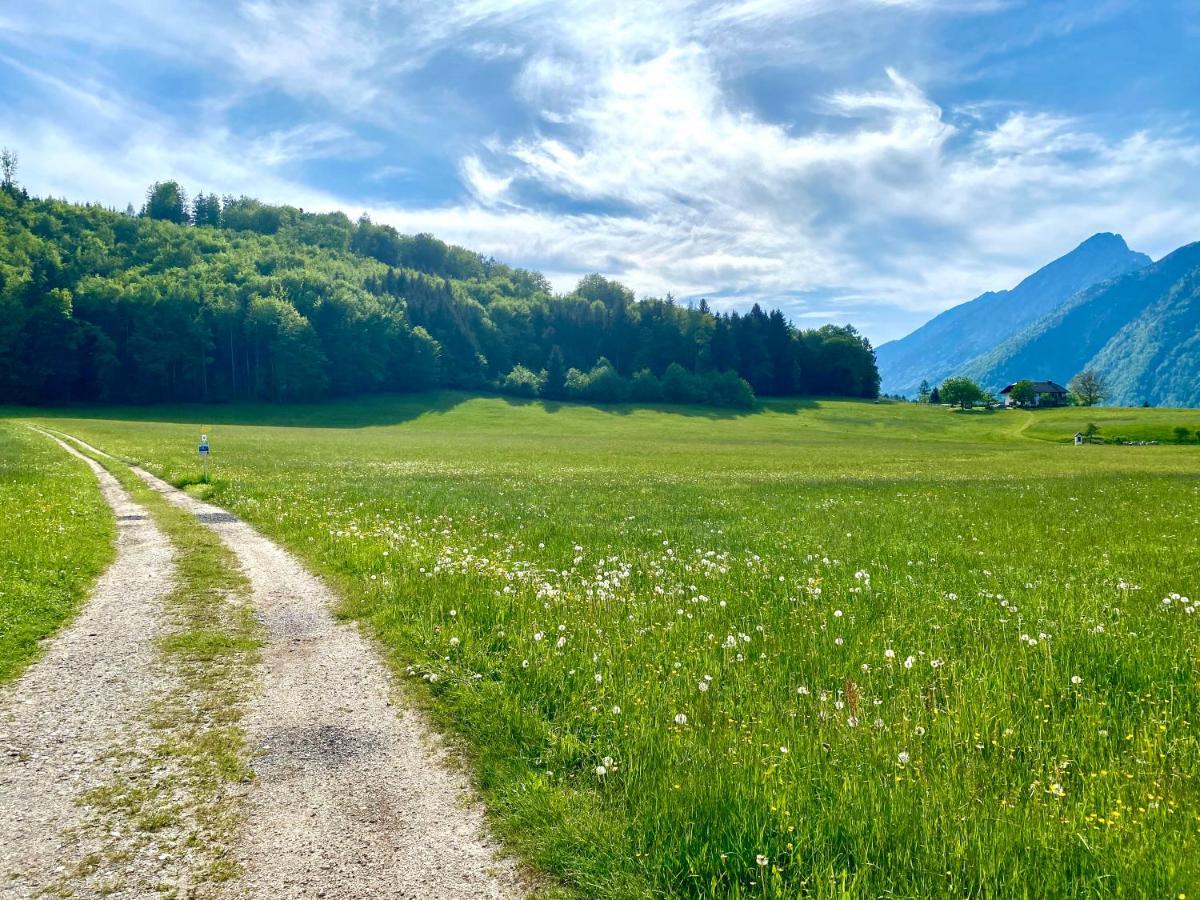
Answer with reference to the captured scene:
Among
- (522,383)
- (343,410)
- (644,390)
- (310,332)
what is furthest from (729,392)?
(310,332)

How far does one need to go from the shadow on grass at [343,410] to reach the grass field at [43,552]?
77.8 meters

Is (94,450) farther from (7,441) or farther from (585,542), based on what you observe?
(585,542)

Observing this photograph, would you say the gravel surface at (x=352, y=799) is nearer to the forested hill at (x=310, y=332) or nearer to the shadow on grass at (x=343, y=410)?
the shadow on grass at (x=343, y=410)

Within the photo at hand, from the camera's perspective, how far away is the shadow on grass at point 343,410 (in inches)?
3755

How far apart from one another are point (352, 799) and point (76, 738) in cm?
330

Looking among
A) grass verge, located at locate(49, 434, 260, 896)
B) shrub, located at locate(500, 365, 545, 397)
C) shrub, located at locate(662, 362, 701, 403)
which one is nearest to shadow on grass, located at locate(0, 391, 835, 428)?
shrub, located at locate(500, 365, 545, 397)

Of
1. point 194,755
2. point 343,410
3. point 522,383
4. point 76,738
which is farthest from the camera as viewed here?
point 522,383

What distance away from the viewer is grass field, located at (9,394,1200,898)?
4.36 m

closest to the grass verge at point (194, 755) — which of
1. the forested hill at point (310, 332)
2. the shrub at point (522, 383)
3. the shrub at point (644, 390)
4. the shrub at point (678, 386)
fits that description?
the forested hill at point (310, 332)

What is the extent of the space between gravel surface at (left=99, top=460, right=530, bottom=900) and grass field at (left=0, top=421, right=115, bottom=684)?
381 centimetres

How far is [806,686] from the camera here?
704 centimetres

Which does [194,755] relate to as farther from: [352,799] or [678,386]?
[678,386]

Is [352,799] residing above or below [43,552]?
below

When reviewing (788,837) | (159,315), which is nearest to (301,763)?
(788,837)
